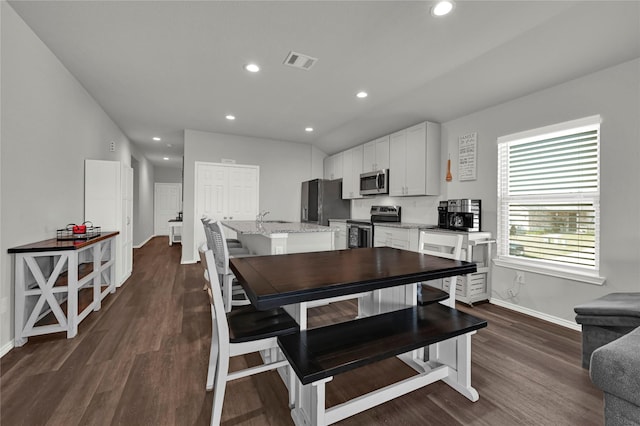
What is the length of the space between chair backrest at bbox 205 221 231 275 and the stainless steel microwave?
3153 mm

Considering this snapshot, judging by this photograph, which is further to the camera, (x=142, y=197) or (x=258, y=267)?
(x=142, y=197)

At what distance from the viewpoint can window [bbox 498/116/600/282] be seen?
271 centimetres

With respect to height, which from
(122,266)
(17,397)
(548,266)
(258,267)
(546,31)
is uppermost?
(546,31)

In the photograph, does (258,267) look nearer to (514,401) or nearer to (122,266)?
(514,401)

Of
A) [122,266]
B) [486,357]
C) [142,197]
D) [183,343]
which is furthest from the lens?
[142,197]

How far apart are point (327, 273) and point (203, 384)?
112 centimetres

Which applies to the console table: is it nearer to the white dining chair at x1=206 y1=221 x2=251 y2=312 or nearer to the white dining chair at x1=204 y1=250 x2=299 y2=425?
the white dining chair at x1=206 y1=221 x2=251 y2=312

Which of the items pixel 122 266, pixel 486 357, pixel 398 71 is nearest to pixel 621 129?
pixel 398 71

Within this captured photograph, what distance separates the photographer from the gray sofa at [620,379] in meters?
1.02

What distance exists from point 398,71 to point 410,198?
225 cm

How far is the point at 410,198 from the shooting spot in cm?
480

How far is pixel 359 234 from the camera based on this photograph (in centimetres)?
521

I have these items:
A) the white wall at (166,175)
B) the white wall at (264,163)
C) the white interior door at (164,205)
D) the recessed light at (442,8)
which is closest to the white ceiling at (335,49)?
the recessed light at (442,8)

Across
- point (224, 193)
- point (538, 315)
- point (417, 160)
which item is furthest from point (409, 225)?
point (224, 193)
